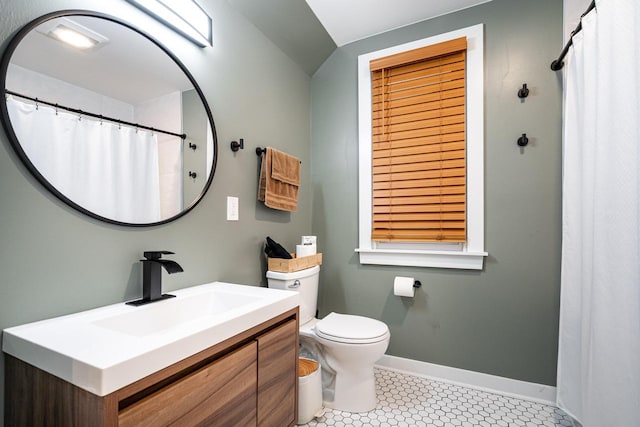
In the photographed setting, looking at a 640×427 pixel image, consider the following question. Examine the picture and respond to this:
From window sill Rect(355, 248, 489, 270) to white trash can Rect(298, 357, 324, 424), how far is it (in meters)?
0.86

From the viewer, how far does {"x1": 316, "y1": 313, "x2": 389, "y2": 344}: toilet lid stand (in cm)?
160

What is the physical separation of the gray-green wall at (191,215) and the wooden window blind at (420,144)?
2.00ft

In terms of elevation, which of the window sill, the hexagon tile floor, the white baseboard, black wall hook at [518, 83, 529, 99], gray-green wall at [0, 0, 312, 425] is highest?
black wall hook at [518, 83, 529, 99]

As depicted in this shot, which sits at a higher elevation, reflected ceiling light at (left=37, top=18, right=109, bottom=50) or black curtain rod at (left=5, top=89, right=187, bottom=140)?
reflected ceiling light at (left=37, top=18, right=109, bottom=50)

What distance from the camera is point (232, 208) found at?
1.69 metres

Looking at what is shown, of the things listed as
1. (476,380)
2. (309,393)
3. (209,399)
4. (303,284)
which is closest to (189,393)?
(209,399)

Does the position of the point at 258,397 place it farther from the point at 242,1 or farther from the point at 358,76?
the point at 358,76

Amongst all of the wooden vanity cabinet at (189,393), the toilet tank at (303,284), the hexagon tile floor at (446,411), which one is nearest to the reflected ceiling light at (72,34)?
the wooden vanity cabinet at (189,393)

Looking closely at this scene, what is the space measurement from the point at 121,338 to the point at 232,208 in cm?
98

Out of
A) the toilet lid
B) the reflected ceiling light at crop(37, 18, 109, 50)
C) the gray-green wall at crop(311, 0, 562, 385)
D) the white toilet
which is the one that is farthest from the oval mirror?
the gray-green wall at crop(311, 0, 562, 385)

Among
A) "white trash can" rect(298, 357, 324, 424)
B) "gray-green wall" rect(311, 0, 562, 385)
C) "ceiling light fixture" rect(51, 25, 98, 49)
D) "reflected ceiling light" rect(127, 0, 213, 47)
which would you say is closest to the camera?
"ceiling light fixture" rect(51, 25, 98, 49)

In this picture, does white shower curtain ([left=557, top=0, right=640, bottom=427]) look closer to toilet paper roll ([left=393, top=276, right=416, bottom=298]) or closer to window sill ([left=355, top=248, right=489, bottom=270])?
window sill ([left=355, top=248, right=489, bottom=270])

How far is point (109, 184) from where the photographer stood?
1.12 metres

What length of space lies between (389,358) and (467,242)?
1.01m
